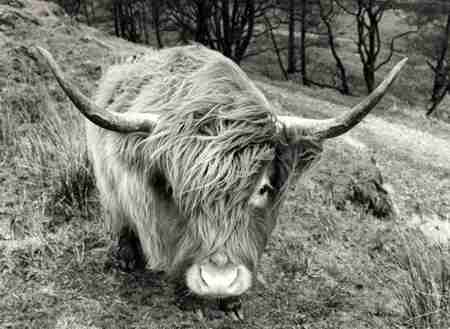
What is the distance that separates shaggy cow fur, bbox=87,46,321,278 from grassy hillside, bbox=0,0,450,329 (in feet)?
1.96

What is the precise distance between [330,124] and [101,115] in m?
1.26

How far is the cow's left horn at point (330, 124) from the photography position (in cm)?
259

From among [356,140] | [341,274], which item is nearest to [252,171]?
[341,274]

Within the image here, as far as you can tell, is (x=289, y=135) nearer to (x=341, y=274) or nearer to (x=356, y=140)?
(x=341, y=274)

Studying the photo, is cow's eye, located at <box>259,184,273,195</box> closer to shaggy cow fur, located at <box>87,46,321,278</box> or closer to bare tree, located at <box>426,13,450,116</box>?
shaggy cow fur, located at <box>87,46,321,278</box>

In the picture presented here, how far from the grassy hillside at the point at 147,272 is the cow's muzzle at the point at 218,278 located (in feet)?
2.93

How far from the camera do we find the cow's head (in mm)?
2572

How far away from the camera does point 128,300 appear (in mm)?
3771

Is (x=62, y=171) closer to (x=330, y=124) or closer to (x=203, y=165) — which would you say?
(x=203, y=165)


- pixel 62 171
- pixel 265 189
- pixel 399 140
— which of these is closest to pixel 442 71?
pixel 399 140

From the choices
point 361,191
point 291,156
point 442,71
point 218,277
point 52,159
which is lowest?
point 442,71

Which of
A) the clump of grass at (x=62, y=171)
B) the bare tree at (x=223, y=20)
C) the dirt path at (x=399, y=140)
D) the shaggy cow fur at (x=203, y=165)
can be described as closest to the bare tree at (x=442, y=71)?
the dirt path at (x=399, y=140)

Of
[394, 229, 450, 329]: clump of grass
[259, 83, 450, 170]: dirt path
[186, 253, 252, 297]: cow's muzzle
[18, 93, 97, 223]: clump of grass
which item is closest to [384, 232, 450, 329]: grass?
[394, 229, 450, 329]: clump of grass

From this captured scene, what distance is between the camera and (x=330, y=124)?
8.84 feet
